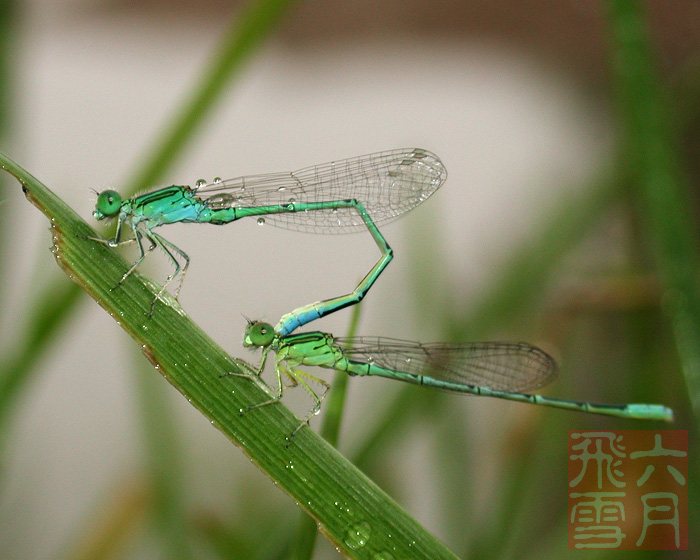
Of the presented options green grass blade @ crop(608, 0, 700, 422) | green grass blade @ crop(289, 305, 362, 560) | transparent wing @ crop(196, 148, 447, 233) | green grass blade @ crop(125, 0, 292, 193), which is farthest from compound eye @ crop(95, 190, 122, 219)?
green grass blade @ crop(608, 0, 700, 422)

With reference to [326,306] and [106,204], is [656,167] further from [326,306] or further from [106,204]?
[106,204]

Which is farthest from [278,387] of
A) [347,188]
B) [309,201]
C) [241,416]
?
[347,188]

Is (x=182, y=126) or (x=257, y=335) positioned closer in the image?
(x=182, y=126)

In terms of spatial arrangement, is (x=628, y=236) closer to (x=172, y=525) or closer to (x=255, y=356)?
(x=255, y=356)

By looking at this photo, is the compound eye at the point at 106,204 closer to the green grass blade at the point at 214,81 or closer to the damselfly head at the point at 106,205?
the damselfly head at the point at 106,205

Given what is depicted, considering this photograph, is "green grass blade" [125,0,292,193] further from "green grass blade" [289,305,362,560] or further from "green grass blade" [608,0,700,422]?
"green grass blade" [608,0,700,422]

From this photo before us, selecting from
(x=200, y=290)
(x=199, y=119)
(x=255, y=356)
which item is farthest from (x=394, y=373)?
(x=200, y=290)
